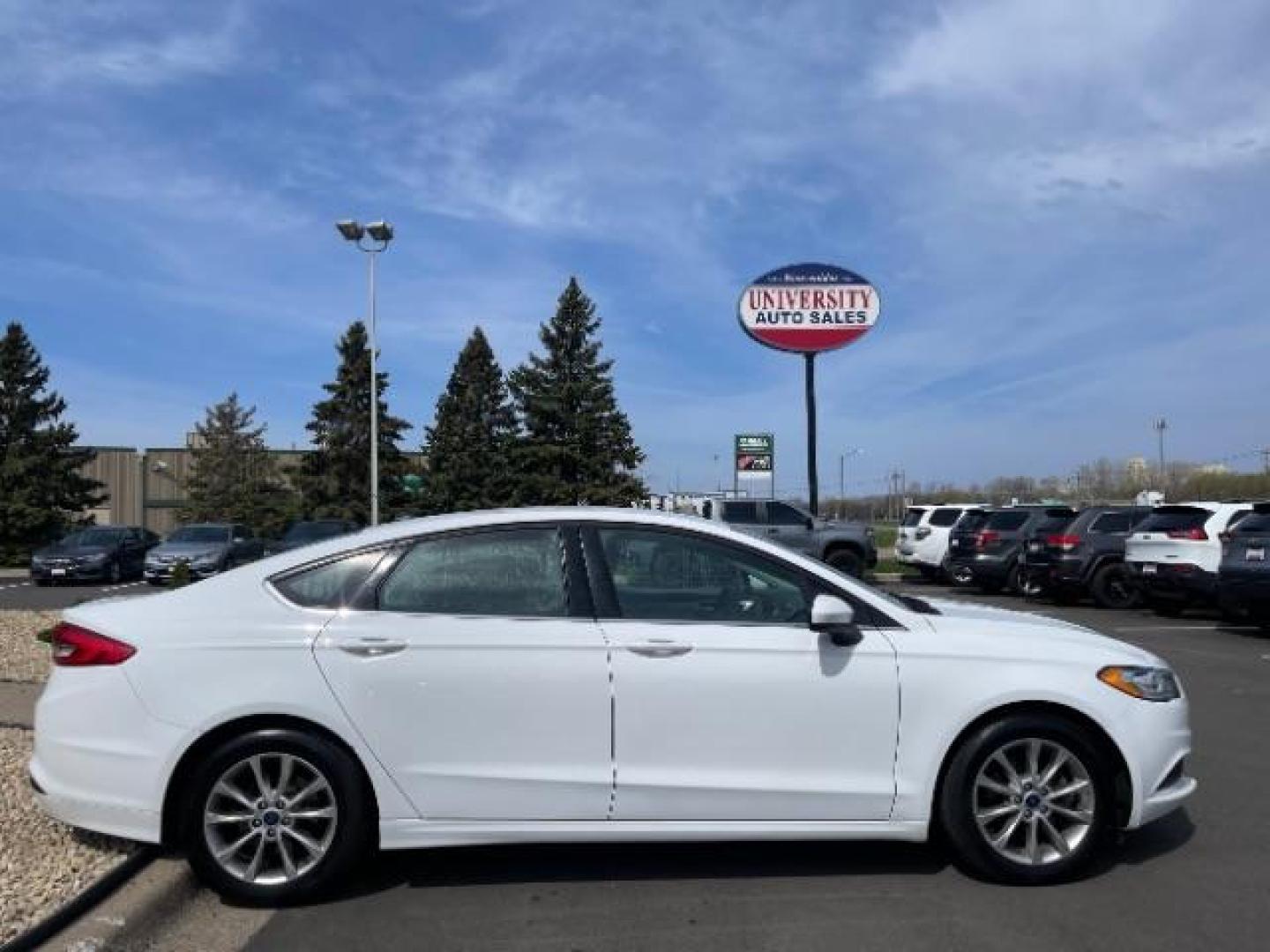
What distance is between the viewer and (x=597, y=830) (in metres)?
4.56

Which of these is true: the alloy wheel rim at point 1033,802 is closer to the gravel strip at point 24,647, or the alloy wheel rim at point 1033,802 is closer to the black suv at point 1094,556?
the gravel strip at point 24,647

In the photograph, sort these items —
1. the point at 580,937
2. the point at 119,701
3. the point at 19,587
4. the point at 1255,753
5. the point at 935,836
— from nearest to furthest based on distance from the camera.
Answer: the point at 580,937 → the point at 119,701 → the point at 935,836 → the point at 1255,753 → the point at 19,587

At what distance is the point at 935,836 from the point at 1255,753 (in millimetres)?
3473

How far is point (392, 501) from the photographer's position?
46.5 metres

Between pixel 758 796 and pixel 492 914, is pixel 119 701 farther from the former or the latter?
pixel 758 796

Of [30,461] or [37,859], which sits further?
[30,461]

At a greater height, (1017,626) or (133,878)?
(1017,626)

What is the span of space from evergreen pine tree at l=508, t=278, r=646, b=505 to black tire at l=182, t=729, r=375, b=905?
37702 millimetres

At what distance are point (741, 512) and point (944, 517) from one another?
545cm

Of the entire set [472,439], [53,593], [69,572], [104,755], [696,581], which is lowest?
[53,593]

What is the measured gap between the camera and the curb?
13.1 feet

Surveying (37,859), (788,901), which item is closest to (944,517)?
(788,901)

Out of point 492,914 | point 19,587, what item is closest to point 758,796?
point 492,914

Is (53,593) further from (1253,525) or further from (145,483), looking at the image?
(145,483)
